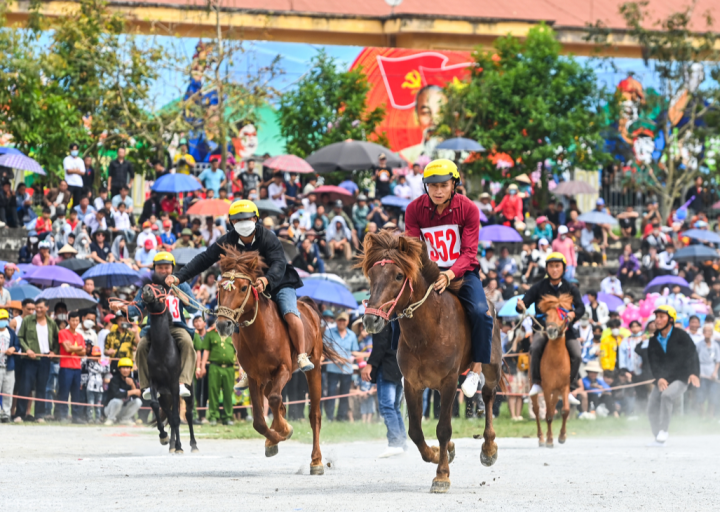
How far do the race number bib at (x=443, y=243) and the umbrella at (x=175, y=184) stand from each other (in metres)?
16.5

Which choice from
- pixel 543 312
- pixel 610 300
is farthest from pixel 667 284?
pixel 543 312

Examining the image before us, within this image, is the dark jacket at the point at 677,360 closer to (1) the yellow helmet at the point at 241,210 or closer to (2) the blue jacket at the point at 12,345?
(1) the yellow helmet at the point at 241,210

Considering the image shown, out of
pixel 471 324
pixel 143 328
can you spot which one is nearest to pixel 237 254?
pixel 471 324

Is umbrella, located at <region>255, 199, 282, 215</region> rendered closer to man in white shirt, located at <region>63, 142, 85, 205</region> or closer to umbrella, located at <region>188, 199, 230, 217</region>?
umbrella, located at <region>188, 199, 230, 217</region>

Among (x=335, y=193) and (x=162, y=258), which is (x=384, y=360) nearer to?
(x=162, y=258)

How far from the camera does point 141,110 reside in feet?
104

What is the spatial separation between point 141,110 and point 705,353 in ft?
52.3

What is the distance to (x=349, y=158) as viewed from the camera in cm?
3156

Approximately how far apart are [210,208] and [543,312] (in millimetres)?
10870

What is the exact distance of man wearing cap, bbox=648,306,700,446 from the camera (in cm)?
1928

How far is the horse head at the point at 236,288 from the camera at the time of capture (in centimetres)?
1245

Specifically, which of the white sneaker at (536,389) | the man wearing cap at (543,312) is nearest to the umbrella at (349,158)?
the man wearing cap at (543,312)

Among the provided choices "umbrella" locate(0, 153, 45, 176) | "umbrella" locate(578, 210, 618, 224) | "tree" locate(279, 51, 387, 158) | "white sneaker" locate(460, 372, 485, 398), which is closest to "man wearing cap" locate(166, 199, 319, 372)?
"white sneaker" locate(460, 372, 485, 398)

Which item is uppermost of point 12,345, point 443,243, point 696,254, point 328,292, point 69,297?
point 696,254
